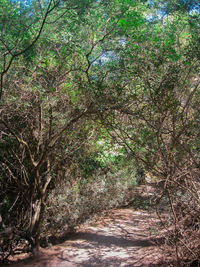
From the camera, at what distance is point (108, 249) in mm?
6941

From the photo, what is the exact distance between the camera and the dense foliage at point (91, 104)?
14.9 ft

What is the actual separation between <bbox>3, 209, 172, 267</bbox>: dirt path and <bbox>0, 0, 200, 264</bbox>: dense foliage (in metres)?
0.49

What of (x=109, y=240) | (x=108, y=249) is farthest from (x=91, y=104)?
(x=109, y=240)

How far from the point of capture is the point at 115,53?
5.81 metres

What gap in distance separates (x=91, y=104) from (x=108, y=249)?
400 cm

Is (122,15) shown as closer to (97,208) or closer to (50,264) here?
(50,264)

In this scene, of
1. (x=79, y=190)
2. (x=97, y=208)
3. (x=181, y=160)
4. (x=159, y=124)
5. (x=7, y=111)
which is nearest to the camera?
(x=159, y=124)

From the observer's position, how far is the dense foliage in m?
4.55

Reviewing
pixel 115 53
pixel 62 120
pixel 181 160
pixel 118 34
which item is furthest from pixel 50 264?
Answer: pixel 118 34

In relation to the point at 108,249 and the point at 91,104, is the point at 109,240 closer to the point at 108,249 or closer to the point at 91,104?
the point at 108,249

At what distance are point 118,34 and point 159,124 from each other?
2841 millimetres

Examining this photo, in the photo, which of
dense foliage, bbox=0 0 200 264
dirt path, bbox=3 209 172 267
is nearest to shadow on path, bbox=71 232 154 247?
Result: dirt path, bbox=3 209 172 267

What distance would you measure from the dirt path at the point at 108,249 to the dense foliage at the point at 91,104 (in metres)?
0.49

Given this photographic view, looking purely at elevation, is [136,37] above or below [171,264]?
above
